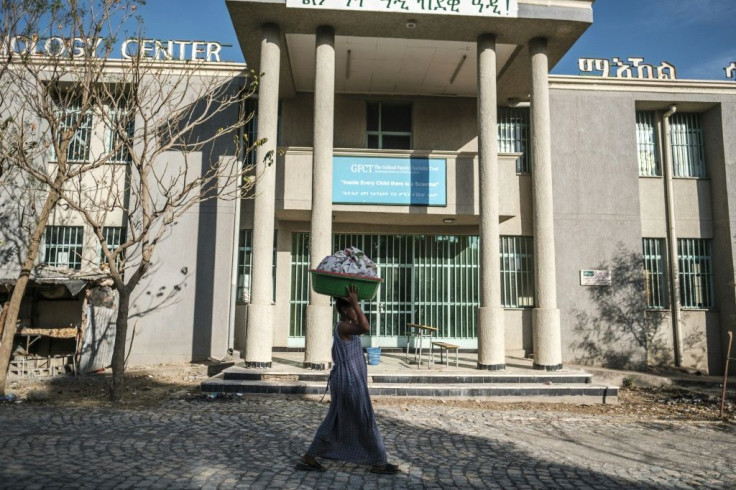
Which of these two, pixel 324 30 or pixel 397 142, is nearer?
pixel 324 30

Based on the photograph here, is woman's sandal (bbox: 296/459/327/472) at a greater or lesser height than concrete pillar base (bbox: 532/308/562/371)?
lesser

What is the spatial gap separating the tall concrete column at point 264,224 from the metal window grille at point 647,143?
33.9 feet

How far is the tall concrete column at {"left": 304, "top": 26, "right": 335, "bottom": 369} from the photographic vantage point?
33.0 ft

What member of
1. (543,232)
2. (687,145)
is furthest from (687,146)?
(543,232)

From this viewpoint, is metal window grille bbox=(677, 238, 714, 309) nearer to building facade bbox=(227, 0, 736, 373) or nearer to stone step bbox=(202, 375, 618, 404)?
building facade bbox=(227, 0, 736, 373)

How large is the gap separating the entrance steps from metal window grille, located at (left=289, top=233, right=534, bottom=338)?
398 centimetres

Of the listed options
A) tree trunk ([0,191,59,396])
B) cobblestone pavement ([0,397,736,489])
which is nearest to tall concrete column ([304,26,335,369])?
cobblestone pavement ([0,397,736,489])

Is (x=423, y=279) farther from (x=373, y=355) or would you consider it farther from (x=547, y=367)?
(x=547, y=367)

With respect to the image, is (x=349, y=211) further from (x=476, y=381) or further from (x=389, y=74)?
(x=476, y=381)

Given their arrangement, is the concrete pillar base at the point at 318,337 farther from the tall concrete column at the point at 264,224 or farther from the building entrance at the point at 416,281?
the building entrance at the point at 416,281

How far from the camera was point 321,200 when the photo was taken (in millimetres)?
10336

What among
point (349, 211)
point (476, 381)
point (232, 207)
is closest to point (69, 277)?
point (232, 207)

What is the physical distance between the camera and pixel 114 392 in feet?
27.8

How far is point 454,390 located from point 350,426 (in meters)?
4.84
